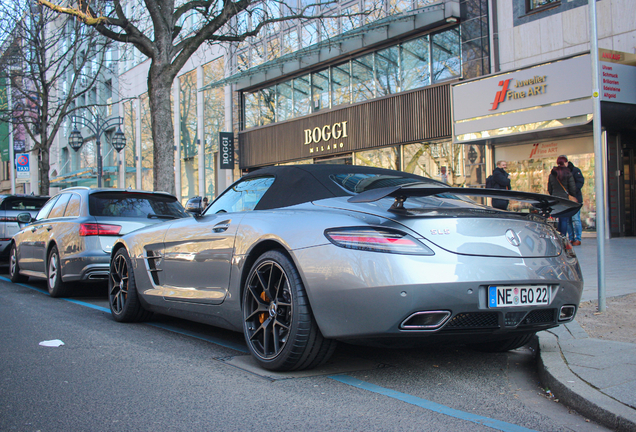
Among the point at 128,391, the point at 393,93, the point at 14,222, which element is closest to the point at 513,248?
the point at 128,391

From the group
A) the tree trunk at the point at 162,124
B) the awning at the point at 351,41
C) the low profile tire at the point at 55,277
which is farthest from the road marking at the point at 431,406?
the awning at the point at 351,41

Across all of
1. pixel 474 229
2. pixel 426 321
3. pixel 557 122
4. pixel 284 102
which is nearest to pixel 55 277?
pixel 426 321

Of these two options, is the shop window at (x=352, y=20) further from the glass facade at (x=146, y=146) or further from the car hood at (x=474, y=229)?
the glass facade at (x=146, y=146)

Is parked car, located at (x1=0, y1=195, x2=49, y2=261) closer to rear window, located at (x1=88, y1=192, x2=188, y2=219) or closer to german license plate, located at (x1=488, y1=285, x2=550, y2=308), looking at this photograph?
rear window, located at (x1=88, y1=192, x2=188, y2=219)

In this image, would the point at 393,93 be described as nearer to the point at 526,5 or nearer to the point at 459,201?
the point at 526,5

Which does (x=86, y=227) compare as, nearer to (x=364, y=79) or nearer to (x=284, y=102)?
(x=364, y=79)

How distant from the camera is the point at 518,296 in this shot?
347 centimetres

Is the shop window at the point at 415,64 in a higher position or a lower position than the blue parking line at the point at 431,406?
higher

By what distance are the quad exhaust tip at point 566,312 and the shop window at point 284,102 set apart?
2025 centimetres

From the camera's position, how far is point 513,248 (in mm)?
3529

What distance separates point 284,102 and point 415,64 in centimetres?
733

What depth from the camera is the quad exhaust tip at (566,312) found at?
373cm

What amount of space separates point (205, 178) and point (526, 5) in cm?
1757

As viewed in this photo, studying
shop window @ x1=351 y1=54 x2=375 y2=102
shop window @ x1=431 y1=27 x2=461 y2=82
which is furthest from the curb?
shop window @ x1=351 y1=54 x2=375 y2=102
